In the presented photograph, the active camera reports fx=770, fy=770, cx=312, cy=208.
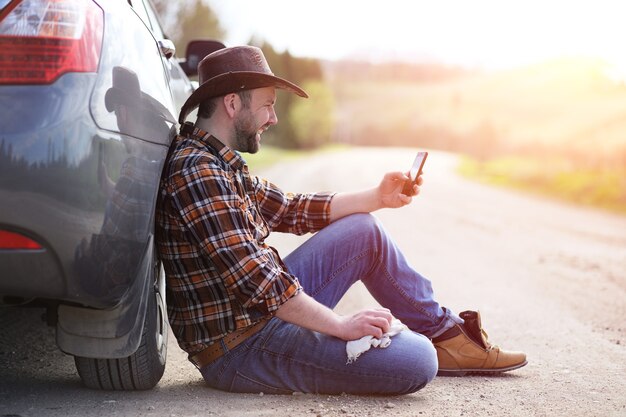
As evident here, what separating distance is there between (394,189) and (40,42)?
189cm

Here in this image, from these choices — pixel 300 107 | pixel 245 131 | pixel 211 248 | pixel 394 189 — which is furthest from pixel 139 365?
pixel 300 107

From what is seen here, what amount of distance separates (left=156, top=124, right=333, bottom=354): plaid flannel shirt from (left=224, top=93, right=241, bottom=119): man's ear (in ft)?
0.45

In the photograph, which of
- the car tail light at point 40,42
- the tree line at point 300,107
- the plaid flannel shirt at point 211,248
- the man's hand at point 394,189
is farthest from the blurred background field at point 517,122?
the car tail light at point 40,42

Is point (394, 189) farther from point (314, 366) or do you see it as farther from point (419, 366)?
point (314, 366)

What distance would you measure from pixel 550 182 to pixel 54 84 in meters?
18.0

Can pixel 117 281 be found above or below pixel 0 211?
below

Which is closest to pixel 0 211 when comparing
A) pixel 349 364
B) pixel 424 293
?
pixel 349 364

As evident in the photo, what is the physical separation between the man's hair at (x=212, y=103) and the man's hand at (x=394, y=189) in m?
0.84

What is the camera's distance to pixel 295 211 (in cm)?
370

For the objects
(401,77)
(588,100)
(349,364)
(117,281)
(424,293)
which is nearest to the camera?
(117,281)

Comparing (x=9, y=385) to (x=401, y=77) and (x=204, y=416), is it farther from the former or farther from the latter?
(x=401, y=77)

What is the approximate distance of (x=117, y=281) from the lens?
2.47 meters

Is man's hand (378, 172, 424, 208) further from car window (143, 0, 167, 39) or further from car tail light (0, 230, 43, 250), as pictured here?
car tail light (0, 230, 43, 250)

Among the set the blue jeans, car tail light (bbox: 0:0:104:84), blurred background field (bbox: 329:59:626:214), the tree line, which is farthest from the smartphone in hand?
the tree line
